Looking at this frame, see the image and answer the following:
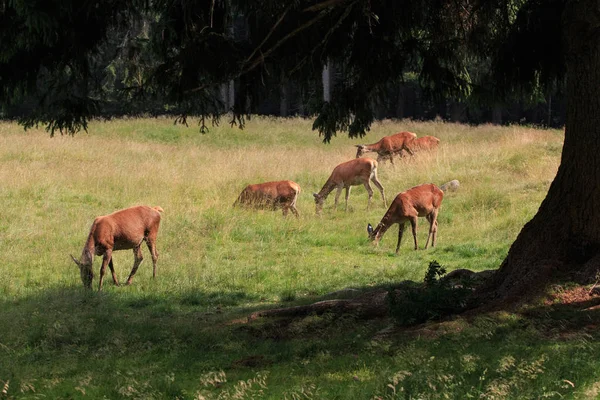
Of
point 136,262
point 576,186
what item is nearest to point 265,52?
point 576,186

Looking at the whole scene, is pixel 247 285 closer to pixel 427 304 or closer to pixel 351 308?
pixel 351 308

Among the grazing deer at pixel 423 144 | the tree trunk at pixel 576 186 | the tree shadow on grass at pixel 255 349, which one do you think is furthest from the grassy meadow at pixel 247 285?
the grazing deer at pixel 423 144

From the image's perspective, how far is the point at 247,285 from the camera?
41.9 ft

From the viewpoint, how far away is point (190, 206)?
62.3 ft

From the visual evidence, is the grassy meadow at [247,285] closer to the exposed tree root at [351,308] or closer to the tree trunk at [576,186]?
the exposed tree root at [351,308]

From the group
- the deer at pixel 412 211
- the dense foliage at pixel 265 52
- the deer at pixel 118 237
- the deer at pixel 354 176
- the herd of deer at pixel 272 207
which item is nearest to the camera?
the dense foliage at pixel 265 52

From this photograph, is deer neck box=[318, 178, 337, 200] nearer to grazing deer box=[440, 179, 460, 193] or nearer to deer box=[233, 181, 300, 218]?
deer box=[233, 181, 300, 218]

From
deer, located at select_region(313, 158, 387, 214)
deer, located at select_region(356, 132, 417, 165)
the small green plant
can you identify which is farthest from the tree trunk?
deer, located at select_region(356, 132, 417, 165)

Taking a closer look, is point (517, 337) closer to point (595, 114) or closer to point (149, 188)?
point (595, 114)

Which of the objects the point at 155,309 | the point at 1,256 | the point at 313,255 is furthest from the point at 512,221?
the point at 1,256

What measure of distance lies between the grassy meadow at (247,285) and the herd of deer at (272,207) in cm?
36

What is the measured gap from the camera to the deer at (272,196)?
19641 millimetres

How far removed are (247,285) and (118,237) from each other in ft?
7.56

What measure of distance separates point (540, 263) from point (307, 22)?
11.4 ft
